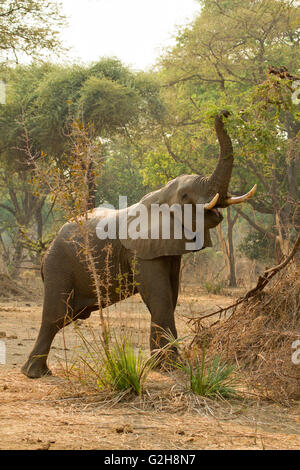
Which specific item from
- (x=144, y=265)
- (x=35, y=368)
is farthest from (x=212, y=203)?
(x=35, y=368)

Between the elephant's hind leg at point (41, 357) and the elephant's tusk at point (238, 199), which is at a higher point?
the elephant's tusk at point (238, 199)

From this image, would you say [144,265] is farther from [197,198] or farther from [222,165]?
[222,165]

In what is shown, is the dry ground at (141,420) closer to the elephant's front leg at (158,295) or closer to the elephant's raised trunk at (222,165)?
the elephant's front leg at (158,295)

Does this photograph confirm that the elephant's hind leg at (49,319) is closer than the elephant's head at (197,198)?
No

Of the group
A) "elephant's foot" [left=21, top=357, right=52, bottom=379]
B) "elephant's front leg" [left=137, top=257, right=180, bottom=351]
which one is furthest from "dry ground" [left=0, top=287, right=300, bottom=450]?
"elephant's front leg" [left=137, top=257, right=180, bottom=351]

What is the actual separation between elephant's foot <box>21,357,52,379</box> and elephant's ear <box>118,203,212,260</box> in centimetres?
155

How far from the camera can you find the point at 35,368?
683 cm

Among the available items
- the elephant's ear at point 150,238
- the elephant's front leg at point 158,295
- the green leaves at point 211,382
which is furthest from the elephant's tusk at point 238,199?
the green leaves at point 211,382

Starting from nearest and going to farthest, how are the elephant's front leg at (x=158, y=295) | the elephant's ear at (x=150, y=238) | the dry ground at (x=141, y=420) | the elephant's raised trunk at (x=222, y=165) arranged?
the dry ground at (x=141, y=420), the elephant's raised trunk at (x=222, y=165), the elephant's front leg at (x=158, y=295), the elephant's ear at (x=150, y=238)

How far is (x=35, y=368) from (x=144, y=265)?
159 centimetres

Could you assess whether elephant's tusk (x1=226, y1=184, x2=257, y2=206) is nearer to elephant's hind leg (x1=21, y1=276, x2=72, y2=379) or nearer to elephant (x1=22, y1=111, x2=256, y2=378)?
elephant (x1=22, y1=111, x2=256, y2=378)

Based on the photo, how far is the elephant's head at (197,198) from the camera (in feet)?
21.6

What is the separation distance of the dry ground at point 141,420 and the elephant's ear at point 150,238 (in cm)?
136

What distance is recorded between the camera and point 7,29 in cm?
1557
